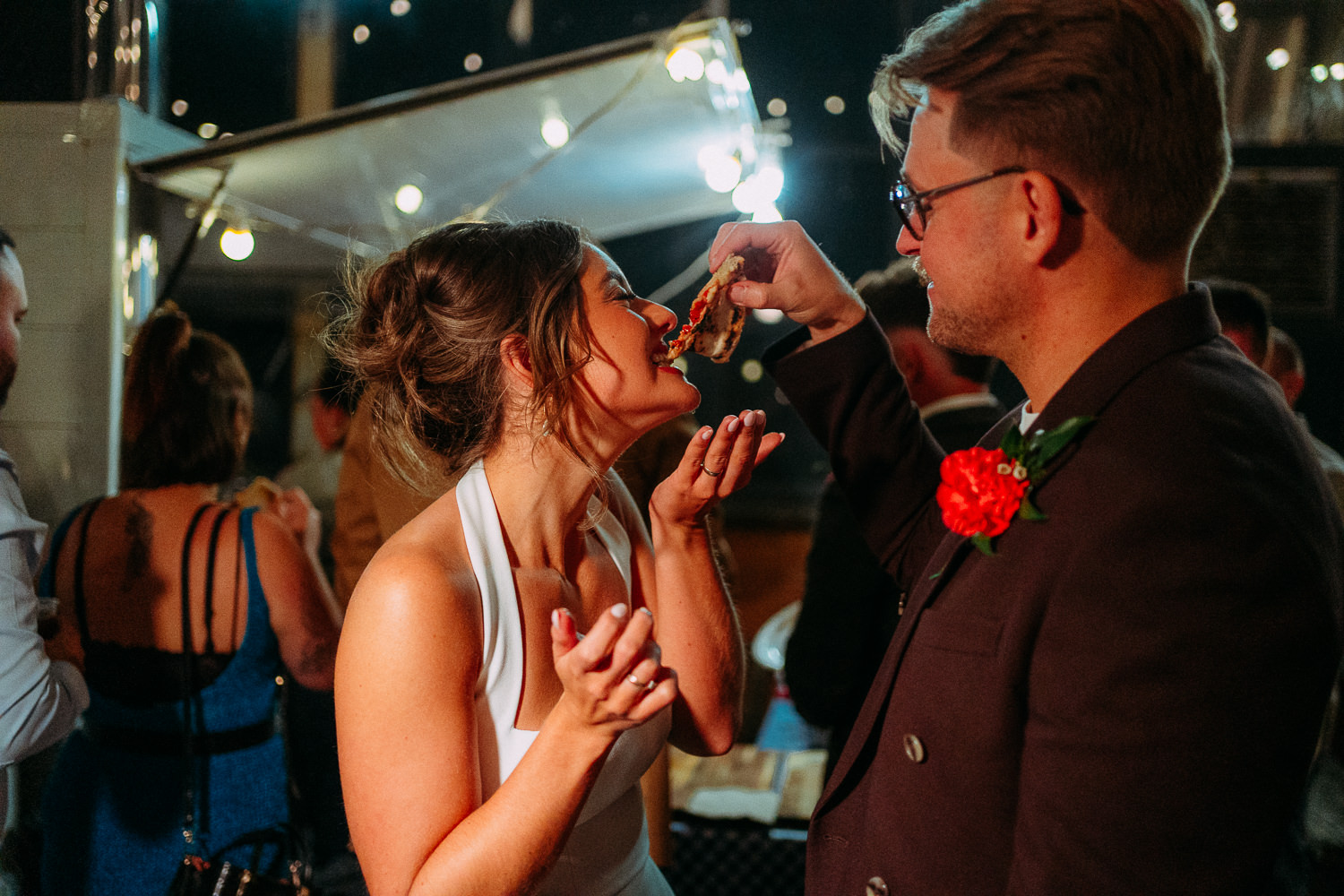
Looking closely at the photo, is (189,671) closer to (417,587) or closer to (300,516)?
(300,516)

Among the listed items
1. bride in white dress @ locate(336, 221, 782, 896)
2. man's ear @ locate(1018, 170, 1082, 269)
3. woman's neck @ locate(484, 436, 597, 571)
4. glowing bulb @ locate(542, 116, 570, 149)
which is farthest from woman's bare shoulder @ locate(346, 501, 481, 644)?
glowing bulb @ locate(542, 116, 570, 149)

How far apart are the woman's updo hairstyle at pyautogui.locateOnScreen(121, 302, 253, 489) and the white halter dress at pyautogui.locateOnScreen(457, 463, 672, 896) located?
1.19 metres

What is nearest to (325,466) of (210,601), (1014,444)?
(210,601)

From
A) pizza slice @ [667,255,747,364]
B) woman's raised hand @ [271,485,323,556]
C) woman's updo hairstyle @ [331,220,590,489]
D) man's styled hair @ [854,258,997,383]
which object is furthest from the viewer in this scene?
woman's raised hand @ [271,485,323,556]

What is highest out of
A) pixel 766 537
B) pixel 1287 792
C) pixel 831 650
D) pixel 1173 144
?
pixel 1173 144

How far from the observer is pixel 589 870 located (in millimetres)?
1554

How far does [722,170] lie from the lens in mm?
4465

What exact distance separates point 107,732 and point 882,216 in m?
5.93

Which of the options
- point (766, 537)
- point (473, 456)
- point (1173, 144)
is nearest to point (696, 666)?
point (473, 456)

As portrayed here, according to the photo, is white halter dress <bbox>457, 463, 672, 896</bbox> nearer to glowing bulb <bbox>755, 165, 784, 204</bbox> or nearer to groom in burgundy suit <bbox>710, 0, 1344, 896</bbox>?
groom in burgundy suit <bbox>710, 0, 1344, 896</bbox>

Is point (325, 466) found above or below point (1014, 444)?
below

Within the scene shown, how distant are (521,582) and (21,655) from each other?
0.93m

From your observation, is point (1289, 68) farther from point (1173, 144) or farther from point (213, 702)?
point (213, 702)

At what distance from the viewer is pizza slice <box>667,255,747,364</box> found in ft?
5.88
